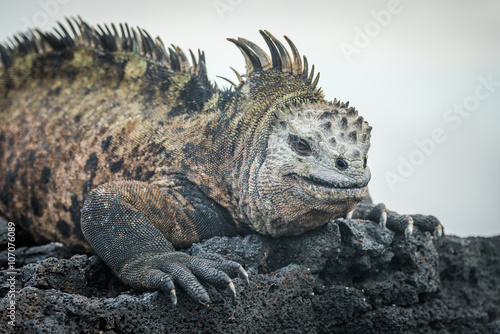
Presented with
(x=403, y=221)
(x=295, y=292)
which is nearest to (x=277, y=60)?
(x=403, y=221)

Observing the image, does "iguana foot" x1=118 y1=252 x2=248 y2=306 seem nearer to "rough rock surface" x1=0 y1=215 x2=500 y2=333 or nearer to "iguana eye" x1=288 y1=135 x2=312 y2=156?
"rough rock surface" x1=0 y1=215 x2=500 y2=333

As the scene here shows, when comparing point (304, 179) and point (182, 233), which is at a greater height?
point (304, 179)

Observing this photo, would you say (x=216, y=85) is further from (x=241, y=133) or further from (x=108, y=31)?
(x=108, y=31)

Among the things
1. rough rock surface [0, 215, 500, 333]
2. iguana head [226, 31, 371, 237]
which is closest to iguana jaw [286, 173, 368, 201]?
iguana head [226, 31, 371, 237]

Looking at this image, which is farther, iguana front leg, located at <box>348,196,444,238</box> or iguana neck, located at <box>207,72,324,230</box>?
iguana front leg, located at <box>348,196,444,238</box>

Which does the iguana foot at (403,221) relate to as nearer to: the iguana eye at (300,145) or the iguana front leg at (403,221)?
the iguana front leg at (403,221)

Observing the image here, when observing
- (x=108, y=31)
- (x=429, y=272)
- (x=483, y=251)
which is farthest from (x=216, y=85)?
(x=483, y=251)
